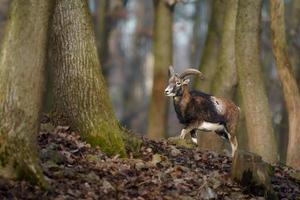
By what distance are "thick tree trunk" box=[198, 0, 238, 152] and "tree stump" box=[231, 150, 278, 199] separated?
5752 millimetres

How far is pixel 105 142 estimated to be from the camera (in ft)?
36.9

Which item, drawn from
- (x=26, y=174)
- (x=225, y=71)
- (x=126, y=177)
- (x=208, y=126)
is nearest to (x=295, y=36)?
(x=225, y=71)

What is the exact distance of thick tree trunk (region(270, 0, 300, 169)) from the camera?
49.1 ft

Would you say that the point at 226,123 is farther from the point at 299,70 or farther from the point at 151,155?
the point at 299,70

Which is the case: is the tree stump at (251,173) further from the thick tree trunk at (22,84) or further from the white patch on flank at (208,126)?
the white patch on flank at (208,126)

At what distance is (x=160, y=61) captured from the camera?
21.2 metres

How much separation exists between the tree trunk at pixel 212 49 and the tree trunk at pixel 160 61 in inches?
78.1

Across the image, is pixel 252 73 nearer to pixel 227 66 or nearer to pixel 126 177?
pixel 227 66

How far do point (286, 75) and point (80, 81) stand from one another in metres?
5.34

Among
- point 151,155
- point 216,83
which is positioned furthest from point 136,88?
point 151,155

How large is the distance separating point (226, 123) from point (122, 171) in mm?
4857

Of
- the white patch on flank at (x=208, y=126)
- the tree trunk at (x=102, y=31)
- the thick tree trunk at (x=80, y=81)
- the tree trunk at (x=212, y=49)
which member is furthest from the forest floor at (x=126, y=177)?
the tree trunk at (x=102, y=31)

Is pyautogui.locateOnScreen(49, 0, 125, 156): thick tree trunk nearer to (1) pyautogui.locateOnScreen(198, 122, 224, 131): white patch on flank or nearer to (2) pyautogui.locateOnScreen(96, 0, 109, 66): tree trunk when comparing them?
(1) pyautogui.locateOnScreen(198, 122, 224, 131): white patch on flank

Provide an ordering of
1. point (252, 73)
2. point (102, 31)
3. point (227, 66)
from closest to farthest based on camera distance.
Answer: point (252, 73) → point (227, 66) → point (102, 31)
